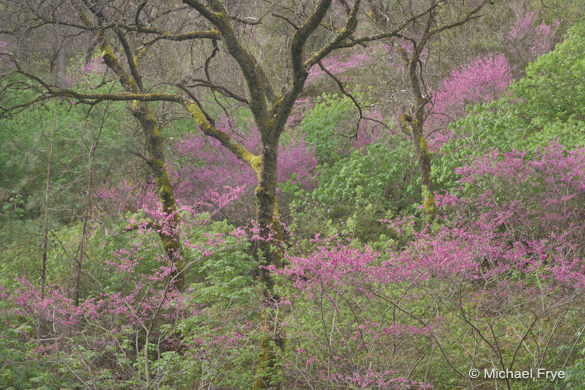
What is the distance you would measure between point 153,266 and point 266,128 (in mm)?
3025

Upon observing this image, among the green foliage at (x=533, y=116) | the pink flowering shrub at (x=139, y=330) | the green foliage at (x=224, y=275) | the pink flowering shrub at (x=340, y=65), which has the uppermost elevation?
the pink flowering shrub at (x=340, y=65)

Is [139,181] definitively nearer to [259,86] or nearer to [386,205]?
[386,205]

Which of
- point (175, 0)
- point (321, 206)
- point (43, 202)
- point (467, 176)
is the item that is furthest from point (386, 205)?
Answer: point (43, 202)

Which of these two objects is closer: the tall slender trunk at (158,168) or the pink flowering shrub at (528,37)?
the tall slender trunk at (158,168)

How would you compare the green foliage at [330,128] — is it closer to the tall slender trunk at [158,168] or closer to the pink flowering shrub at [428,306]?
the pink flowering shrub at [428,306]

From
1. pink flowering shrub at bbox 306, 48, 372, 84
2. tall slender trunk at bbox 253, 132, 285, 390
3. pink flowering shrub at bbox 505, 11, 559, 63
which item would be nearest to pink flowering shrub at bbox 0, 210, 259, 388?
tall slender trunk at bbox 253, 132, 285, 390

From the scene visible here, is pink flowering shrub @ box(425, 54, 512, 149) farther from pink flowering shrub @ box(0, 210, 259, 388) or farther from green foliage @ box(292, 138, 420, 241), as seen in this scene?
pink flowering shrub @ box(0, 210, 259, 388)

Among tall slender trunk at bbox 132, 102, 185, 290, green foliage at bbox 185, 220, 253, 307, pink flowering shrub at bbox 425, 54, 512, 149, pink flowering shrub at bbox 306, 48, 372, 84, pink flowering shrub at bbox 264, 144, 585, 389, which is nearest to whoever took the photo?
pink flowering shrub at bbox 264, 144, 585, 389

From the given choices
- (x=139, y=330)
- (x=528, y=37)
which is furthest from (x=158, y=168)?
(x=528, y=37)

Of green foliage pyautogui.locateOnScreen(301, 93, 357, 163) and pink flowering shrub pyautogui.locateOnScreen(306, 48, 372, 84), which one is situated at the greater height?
pink flowering shrub pyautogui.locateOnScreen(306, 48, 372, 84)

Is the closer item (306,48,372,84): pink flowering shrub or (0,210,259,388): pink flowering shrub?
(0,210,259,388): pink flowering shrub

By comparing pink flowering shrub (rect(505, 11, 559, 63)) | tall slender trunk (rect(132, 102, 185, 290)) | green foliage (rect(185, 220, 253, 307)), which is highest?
pink flowering shrub (rect(505, 11, 559, 63))

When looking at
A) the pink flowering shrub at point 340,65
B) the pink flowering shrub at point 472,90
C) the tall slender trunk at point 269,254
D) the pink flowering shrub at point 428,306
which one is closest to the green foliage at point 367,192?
the pink flowering shrub at point 428,306

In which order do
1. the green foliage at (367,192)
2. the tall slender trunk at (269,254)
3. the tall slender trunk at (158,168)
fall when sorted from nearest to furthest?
the tall slender trunk at (269,254), the tall slender trunk at (158,168), the green foliage at (367,192)
